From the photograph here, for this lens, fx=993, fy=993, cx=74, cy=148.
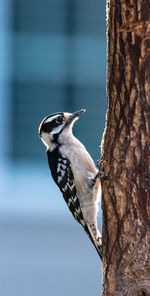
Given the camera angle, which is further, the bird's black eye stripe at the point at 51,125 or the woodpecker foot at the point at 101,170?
the bird's black eye stripe at the point at 51,125

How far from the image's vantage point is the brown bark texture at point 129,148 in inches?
229

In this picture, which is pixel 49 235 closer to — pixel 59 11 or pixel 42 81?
pixel 42 81

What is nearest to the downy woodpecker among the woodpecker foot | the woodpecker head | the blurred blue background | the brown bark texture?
the woodpecker head

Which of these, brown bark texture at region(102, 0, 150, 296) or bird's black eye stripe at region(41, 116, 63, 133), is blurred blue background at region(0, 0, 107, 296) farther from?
brown bark texture at region(102, 0, 150, 296)

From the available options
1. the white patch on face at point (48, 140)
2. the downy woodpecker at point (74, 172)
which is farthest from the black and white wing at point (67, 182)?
the white patch on face at point (48, 140)

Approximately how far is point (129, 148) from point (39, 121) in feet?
28.4

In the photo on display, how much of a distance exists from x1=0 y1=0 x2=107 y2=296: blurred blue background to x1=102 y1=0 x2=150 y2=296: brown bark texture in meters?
8.37

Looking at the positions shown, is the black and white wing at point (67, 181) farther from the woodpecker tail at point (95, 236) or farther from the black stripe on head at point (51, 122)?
the black stripe on head at point (51, 122)

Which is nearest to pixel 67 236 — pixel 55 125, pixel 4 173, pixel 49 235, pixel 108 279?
pixel 49 235

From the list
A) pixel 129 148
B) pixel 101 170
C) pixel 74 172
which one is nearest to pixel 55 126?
pixel 74 172

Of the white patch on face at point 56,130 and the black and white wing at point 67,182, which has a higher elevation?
the white patch on face at point 56,130

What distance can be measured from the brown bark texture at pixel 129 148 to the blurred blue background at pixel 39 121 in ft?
27.4

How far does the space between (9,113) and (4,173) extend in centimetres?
98

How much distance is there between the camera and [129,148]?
5859 mm
